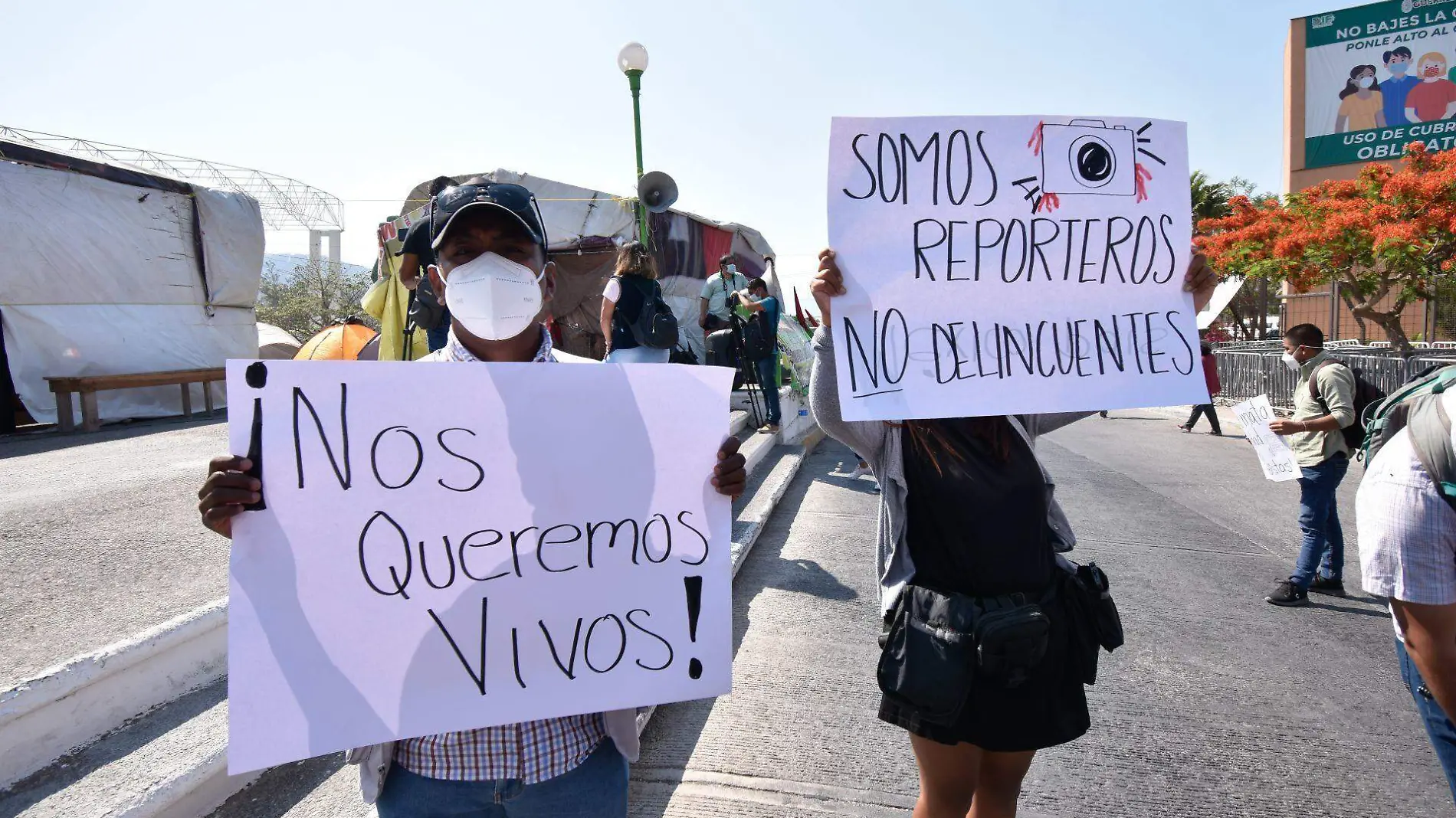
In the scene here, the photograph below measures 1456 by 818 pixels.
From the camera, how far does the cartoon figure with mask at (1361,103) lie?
2714cm

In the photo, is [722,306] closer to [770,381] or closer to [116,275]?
[770,381]

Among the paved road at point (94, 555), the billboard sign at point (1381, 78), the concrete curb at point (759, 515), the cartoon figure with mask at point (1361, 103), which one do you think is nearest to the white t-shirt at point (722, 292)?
the concrete curb at point (759, 515)

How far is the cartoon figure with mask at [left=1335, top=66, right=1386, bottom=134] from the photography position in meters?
27.1

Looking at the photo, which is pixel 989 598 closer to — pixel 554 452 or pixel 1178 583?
pixel 554 452

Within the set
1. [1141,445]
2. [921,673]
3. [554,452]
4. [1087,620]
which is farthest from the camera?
[1141,445]

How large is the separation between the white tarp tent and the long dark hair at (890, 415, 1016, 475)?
11.0m

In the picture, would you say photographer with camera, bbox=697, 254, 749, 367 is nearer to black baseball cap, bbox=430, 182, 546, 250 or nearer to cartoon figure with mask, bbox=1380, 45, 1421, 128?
black baseball cap, bbox=430, 182, 546, 250

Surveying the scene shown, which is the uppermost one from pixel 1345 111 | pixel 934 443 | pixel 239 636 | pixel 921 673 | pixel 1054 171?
pixel 1345 111

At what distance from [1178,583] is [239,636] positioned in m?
5.47

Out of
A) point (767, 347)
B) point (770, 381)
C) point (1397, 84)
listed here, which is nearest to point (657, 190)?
point (767, 347)

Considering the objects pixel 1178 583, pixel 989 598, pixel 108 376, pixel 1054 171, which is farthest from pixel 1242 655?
pixel 108 376

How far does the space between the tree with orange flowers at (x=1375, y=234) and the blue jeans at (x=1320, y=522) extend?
1143cm

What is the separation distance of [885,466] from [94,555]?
3795 millimetres

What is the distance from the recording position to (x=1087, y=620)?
1.97 metres
